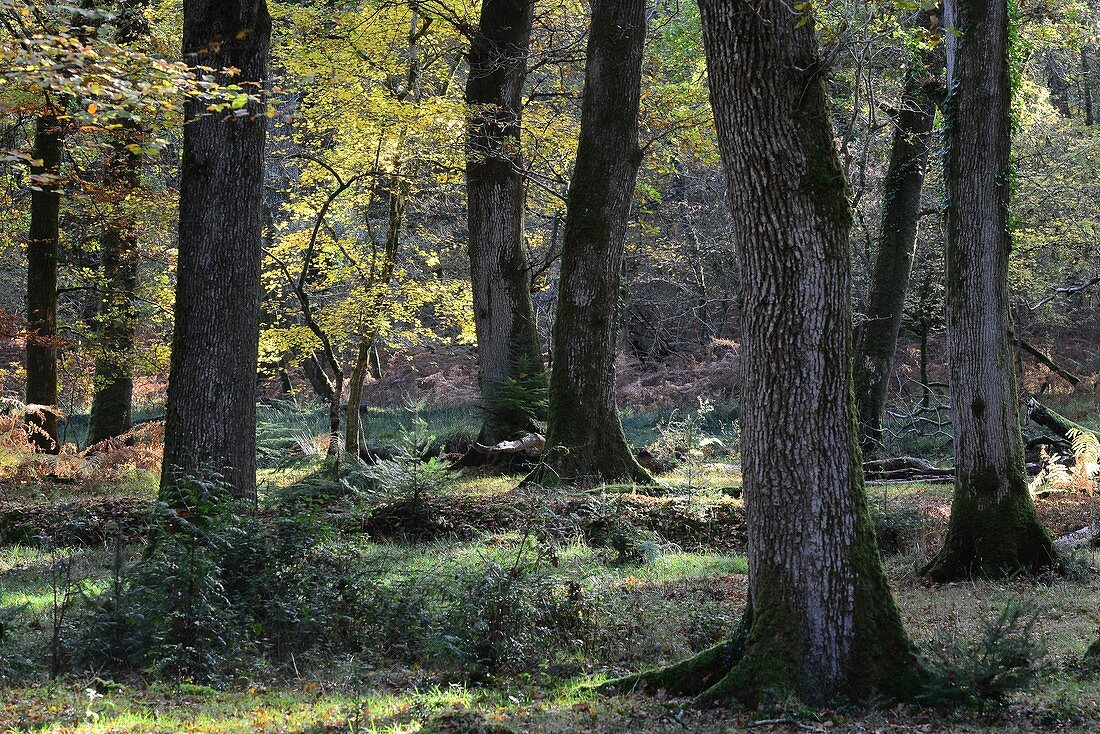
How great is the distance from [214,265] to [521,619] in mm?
4101

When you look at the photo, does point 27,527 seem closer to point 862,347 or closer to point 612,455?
point 612,455

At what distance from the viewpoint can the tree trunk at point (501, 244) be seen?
49.7ft

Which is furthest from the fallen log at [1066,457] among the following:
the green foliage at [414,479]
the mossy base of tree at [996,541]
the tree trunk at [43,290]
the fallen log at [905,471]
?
the tree trunk at [43,290]

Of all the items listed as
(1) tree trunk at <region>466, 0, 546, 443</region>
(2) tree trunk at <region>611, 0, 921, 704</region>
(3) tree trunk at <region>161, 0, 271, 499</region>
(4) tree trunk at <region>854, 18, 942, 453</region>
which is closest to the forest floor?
(2) tree trunk at <region>611, 0, 921, 704</region>

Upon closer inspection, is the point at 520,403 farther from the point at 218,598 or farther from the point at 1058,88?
the point at 1058,88

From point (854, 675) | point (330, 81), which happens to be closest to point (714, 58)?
point (854, 675)

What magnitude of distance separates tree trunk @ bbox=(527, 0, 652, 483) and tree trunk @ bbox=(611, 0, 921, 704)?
742 cm

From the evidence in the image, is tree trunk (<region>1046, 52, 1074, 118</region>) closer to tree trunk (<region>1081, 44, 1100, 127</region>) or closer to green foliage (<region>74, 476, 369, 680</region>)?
tree trunk (<region>1081, 44, 1100, 127</region>)

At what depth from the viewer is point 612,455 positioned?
12.5 m

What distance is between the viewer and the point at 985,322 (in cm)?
862

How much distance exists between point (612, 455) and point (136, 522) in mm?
5843

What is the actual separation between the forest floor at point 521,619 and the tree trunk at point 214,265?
85 cm

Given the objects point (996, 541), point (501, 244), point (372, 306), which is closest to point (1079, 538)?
point (996, 541)

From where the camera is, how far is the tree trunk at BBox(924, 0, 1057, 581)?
857cm
